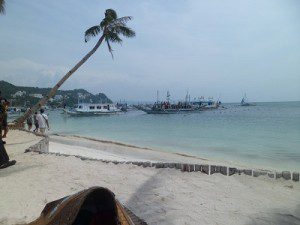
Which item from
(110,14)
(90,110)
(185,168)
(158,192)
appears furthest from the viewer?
(90,110)

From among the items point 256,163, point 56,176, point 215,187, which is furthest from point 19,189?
point 256,163

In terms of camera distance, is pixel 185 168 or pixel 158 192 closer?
pixel 158 192

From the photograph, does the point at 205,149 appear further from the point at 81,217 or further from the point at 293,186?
the point at 81,217

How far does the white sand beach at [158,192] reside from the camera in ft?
17.6

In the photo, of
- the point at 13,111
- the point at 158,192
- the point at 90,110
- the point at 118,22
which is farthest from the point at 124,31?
the point at 13,111

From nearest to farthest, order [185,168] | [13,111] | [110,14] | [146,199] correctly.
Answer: [146,199], [185,168], [110,14], [13,111]

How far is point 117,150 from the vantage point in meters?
18.4

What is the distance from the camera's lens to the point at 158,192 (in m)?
6.52

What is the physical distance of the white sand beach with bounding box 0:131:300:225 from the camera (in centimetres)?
535

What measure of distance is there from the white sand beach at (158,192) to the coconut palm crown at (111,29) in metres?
11.7

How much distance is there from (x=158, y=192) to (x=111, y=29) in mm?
14430

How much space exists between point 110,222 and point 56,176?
12.8ft

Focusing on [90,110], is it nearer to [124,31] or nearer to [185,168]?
[124,31]

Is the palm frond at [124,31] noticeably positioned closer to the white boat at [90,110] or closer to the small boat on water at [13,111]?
the white boat at [90,110]
